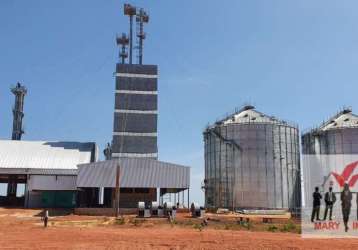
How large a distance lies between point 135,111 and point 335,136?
36.0m

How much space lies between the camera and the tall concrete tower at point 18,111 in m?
92.2

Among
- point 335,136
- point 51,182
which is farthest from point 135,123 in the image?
point 335,136

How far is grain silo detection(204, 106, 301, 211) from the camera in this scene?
189 ft

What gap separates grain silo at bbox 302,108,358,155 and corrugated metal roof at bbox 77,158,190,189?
70.0ft

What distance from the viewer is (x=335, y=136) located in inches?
2360

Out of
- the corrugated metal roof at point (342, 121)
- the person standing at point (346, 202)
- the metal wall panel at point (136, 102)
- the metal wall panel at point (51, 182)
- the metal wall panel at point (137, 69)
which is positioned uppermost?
the metal wall panel at point (137, 69)

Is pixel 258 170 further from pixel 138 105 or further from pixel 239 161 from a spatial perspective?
pixel 138 105

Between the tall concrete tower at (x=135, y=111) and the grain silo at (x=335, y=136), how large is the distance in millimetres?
27711

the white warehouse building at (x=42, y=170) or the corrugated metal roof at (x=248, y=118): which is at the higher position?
the corrugated metal roof at (x=248, y=118)

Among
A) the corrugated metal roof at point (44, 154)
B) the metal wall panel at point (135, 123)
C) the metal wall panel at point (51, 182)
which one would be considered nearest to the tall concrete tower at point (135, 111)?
the metal wall panel at point (135, 123)

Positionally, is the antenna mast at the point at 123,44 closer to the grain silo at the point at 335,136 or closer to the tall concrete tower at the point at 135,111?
the tall concrete tower at the point at 135,111

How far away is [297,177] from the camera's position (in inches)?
2391

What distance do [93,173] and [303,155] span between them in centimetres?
3370

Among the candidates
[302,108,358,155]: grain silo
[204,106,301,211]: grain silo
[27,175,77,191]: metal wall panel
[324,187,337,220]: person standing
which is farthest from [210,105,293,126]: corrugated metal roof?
[324,187,337,220]: person standing
